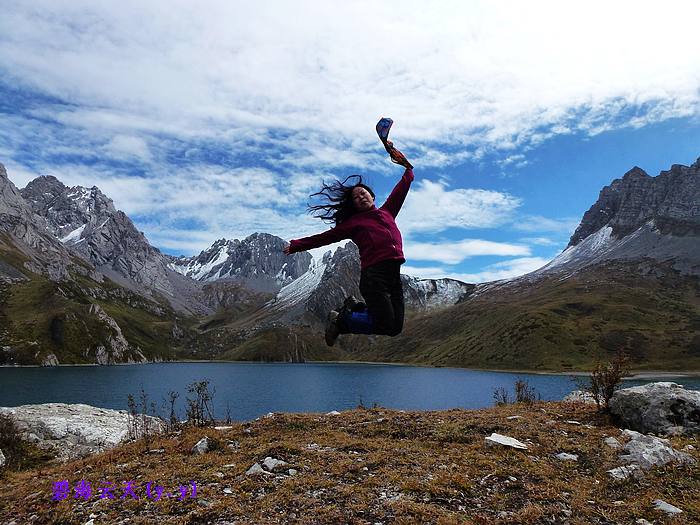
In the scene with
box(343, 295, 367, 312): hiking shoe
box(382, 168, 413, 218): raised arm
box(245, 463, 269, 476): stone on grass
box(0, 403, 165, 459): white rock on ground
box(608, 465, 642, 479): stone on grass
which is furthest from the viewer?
box(0, 403, 165, 459): white rock on ground

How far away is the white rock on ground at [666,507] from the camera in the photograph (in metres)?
7.70

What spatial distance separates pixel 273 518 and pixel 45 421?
21881 mm

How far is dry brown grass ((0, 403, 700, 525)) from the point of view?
25.6 ft

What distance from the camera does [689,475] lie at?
30.5 ft

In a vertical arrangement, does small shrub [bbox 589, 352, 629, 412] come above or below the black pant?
below

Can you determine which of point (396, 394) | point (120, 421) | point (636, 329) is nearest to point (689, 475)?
point (120, 421)

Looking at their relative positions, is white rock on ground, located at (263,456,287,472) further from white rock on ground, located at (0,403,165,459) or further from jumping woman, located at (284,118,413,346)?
white rock on ground, located at (0,403,165,459)

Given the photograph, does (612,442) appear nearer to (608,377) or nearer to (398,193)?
(608,377)

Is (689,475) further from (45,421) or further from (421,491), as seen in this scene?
(45,421)

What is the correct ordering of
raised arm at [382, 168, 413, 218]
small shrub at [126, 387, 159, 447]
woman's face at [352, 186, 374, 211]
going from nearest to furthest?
woman's face at [352, 186, 374, 211] < raised arm at [382, 168, 413, 218] < small shrub at [126, 387, 159, 447]

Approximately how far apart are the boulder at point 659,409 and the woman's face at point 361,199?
11.3 m

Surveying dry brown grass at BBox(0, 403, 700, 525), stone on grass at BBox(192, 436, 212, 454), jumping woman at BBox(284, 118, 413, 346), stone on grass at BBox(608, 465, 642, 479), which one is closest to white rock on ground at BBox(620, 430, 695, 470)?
stone on grass at BBox(608, 465, 642, 479)

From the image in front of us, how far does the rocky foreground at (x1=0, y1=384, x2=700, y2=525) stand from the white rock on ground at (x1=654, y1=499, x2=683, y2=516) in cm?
3

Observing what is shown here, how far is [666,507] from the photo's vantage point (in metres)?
7.88
